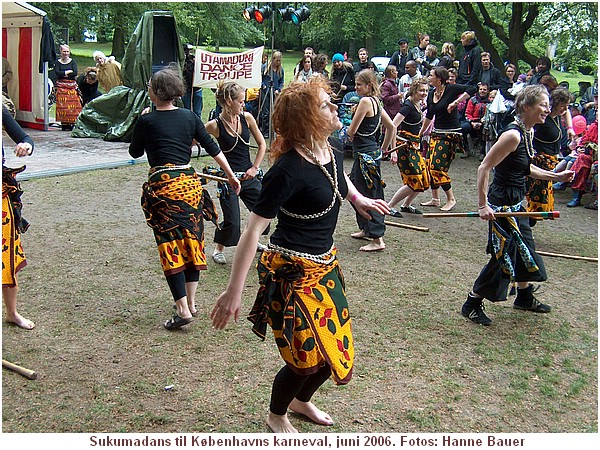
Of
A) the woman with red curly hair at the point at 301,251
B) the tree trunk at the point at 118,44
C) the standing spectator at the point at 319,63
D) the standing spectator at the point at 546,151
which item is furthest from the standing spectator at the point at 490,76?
the tree trunk at the point at 118,44

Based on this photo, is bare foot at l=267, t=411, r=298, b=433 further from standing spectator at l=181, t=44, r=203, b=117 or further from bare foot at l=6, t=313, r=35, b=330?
standing spectator at l=181, t=44, r=203, b=117

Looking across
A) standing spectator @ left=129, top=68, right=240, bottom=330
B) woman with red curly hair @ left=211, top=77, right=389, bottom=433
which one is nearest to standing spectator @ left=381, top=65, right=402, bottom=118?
standing spectator @ left=129, top=68, right=240, bottom=330

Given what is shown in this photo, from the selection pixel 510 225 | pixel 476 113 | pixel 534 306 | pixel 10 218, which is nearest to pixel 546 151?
pixel 534 306

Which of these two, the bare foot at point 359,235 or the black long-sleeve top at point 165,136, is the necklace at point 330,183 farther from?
the bare foot at point 359,235

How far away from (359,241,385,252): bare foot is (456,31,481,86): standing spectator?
7052mm

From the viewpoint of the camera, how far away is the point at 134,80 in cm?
1302

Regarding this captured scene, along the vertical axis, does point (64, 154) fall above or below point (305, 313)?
below

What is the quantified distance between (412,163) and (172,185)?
159 inches

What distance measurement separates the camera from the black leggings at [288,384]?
124 inches

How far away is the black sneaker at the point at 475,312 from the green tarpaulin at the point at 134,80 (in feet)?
29.4

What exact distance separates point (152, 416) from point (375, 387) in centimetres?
127

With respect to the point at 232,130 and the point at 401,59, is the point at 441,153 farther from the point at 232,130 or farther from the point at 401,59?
the point at 401,59

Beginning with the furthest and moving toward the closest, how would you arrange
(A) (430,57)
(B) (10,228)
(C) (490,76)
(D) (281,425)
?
(A) (430,57) → (C) (490,76) → (B) (10,228) → (D) (281,425)

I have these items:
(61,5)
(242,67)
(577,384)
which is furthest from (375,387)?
(61,5)
